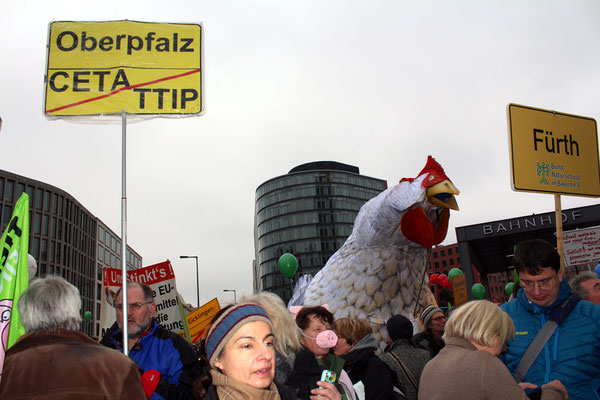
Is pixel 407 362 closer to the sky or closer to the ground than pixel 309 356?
closer to the ground

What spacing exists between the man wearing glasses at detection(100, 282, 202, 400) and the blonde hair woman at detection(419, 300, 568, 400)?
1.56 meters

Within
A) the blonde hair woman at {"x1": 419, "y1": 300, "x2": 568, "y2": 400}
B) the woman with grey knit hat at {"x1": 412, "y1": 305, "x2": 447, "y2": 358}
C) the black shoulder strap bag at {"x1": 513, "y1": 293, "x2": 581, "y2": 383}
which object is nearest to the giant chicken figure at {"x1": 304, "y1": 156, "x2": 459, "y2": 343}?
the woman with grey knit hat at {"x1": 412, "y1": 305, "x2": 447, "y2": 358}

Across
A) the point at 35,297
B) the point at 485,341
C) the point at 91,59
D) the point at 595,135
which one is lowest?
the point at 485,341

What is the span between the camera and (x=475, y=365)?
1.91 metres

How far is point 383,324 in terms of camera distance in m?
5.61

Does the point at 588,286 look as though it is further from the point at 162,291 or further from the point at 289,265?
the point at 289,265

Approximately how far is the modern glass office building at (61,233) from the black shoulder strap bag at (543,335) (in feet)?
158

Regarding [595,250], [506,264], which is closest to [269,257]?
[506,264]

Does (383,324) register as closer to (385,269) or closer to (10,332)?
(385,269)

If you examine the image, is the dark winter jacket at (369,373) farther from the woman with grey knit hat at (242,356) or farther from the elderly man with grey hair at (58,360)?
the elderly man with grey hair at (58,360)

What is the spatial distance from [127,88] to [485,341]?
2.81 m

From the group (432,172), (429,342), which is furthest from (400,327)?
(432,172)

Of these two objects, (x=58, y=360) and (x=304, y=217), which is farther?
(x=304, y=217)

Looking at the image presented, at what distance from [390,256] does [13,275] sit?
4248 millimetres
